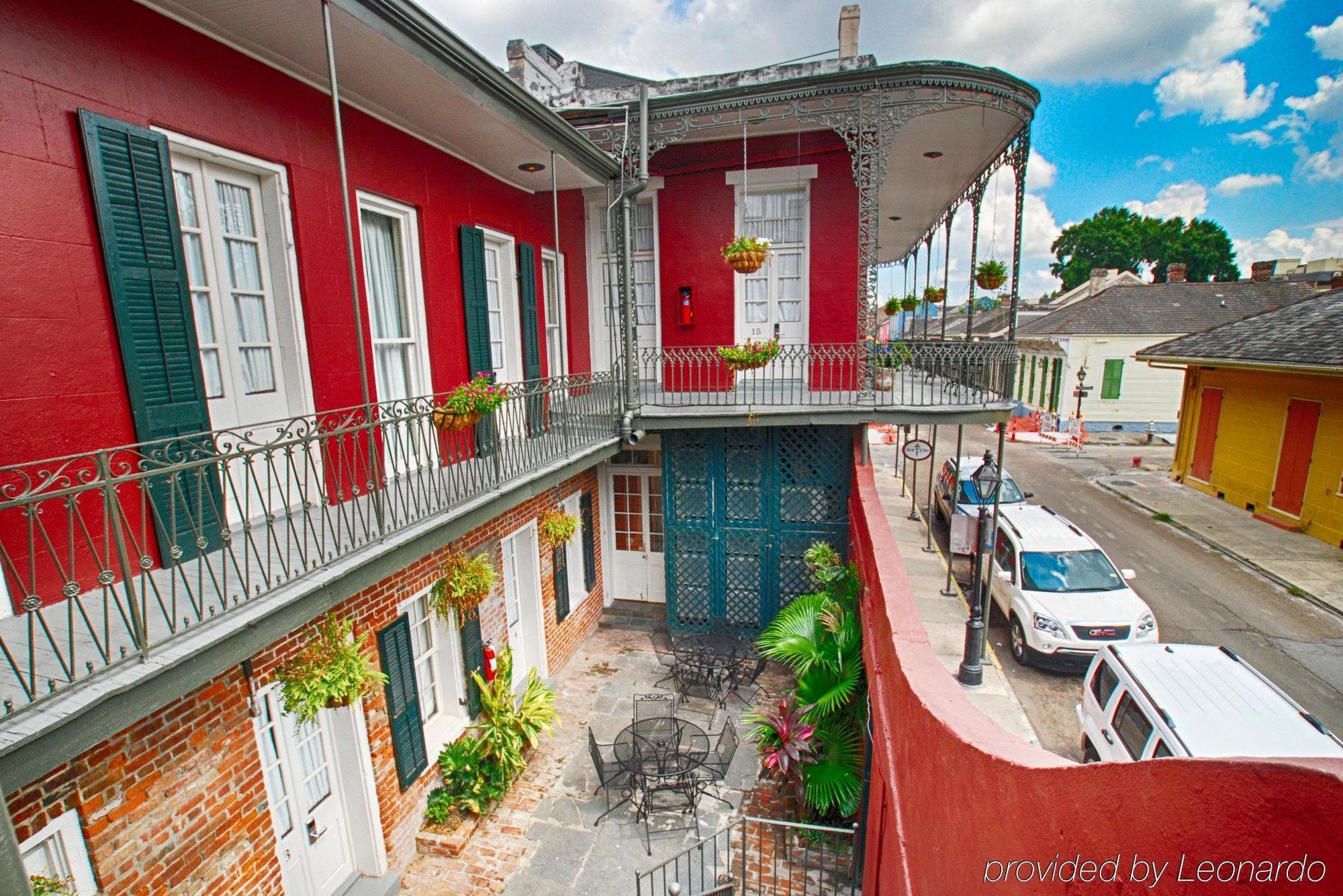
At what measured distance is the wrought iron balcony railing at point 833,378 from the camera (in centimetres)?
860

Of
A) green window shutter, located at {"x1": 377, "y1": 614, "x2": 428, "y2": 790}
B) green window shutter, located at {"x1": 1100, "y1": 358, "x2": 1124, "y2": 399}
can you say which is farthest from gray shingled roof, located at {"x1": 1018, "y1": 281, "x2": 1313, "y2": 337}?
green window shutter, located at {"x1": 377, "y1": 614, "x2": 428, "y2": 790}

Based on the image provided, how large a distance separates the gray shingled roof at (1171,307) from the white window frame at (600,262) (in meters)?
23.4

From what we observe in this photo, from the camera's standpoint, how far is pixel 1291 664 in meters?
8.33

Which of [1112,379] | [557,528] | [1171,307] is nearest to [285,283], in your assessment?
[557,528]

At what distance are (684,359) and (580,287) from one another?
2.15m

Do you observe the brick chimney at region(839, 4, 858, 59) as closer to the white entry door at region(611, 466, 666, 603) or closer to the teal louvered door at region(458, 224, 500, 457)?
the teal louvered door at region(458, 224, 500, 457)

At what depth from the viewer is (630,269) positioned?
26.7 ft

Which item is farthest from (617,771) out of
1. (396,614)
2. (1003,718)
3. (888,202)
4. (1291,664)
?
(888,202)

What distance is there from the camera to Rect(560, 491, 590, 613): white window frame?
9898 mm

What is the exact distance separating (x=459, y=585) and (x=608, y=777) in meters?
2.92

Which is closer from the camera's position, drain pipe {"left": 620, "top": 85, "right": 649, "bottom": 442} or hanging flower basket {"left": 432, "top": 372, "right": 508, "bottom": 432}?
hanging flower basket {"left": 432, "top": 372, "right": 508, "bottom": 432}

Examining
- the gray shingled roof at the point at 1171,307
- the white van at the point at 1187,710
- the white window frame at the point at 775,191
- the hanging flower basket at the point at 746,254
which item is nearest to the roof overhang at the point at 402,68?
the hanging flower basket at the point at 746,254

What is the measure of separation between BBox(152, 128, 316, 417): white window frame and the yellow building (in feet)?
55.8

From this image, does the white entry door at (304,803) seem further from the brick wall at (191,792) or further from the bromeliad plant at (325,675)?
the bromeliad plant at (325,675)
